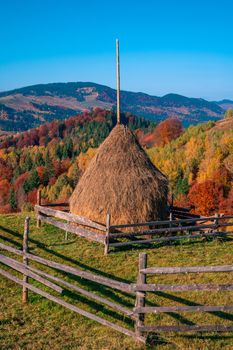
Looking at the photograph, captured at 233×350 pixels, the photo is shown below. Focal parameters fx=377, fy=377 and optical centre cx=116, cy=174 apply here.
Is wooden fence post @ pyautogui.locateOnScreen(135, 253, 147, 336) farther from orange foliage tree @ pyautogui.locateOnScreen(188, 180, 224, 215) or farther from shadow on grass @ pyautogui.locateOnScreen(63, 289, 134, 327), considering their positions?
orange foliage tree @ pyautogui.locateOnScreen(188, 180, 224, 215)

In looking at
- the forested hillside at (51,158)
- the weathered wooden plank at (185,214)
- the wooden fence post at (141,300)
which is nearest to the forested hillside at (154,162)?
the forested hillside at (51,158)

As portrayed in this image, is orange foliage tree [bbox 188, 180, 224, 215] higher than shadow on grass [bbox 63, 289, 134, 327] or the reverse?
the reverse

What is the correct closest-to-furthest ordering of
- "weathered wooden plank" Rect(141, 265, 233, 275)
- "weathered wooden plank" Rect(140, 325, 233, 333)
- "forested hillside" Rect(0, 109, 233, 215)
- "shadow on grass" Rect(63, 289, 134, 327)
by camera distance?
"weathered wooden plank" Rect(141, 265, 233, 275) < "weathered wooden plank" Rect(140, 325, 233, 333) < "shadow on grass" Rect(63, 289, 134, 327) < "forested hillside" Rect(0, 109, 233, 215)

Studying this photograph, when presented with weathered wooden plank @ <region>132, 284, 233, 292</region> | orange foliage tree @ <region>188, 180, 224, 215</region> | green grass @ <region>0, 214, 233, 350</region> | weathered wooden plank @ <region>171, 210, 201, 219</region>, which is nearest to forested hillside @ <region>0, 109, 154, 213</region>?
orange foliage tree @ <region>188, 180, 224, 215</region>

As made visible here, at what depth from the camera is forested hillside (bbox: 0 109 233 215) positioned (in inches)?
2768

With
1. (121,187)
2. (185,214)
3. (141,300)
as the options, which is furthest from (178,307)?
(185,214)

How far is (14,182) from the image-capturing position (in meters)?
111

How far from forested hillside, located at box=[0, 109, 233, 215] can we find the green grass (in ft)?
92.4

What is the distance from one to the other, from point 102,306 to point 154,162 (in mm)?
83123

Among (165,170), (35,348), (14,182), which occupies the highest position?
(35,348)

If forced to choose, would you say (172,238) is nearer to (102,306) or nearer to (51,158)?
(102,306)

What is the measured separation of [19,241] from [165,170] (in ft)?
231

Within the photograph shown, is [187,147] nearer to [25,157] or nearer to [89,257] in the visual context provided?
[25,157]

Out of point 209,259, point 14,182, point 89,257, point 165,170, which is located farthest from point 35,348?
point 14,182
